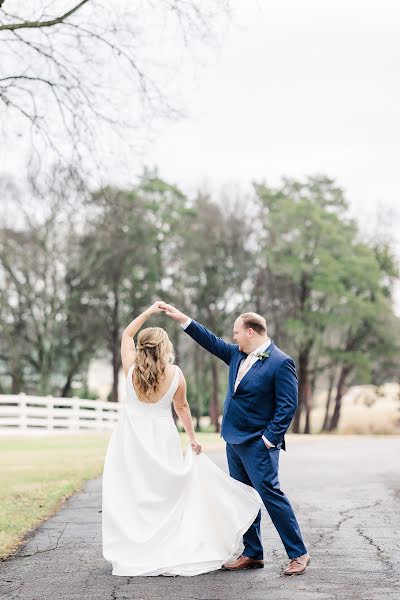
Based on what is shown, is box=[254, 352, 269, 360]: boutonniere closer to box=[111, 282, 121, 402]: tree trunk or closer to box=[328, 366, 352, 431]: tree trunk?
box=[111, 282, 121, 402]: tree trunk

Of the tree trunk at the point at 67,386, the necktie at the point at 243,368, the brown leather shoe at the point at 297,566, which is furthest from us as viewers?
the tree trunk at the point at 67,386

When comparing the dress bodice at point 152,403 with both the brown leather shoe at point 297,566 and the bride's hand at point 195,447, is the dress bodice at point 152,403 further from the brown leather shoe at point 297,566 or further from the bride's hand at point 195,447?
the brown leather shoe at point 297,566

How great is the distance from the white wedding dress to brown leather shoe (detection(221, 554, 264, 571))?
0.07 meters

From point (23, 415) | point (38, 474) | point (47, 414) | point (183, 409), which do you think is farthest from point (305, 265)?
point (183, 409)

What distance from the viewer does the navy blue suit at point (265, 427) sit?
7.29 metres

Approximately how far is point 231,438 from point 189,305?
4100 centimetres

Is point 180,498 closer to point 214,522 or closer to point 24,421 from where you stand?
point 214,522

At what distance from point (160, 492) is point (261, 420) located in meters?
1.01

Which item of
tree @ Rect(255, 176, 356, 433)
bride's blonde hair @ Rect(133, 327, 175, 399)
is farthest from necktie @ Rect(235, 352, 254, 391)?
tree @ Rect(255, 176, 356, 433)

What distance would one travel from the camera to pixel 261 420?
24.3 ft

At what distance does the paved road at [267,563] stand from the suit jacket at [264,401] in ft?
3.49

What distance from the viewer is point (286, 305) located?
48781mm

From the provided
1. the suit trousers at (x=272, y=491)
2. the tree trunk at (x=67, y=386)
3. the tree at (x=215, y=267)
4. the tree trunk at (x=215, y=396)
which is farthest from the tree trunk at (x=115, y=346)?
the suit trousers at (x=272, y=491)

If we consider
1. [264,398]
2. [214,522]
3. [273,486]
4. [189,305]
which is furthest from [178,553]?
[189,305]
